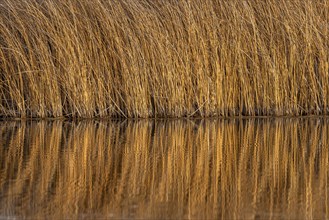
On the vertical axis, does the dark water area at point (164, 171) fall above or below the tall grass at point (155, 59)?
below

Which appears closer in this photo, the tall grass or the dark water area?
the dark water area

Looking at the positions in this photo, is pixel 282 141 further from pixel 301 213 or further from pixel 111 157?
pixel 301 213

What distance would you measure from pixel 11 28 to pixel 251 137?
121 inches

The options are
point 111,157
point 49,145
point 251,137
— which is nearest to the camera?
point 111,157

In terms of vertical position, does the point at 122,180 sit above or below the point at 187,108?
below

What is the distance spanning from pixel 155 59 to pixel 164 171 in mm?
3430

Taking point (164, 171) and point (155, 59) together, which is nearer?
point (164, 171)

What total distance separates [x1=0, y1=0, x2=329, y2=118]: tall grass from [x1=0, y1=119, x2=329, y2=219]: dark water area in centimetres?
59

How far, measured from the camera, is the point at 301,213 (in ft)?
13.3

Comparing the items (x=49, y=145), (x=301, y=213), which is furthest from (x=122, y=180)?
(x=49, y=145)

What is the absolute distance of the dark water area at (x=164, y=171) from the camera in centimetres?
416

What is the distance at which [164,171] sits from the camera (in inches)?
207

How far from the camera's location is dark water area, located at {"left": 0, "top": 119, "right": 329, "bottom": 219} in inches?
164

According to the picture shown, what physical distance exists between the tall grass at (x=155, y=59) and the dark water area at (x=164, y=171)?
1.95 feet
